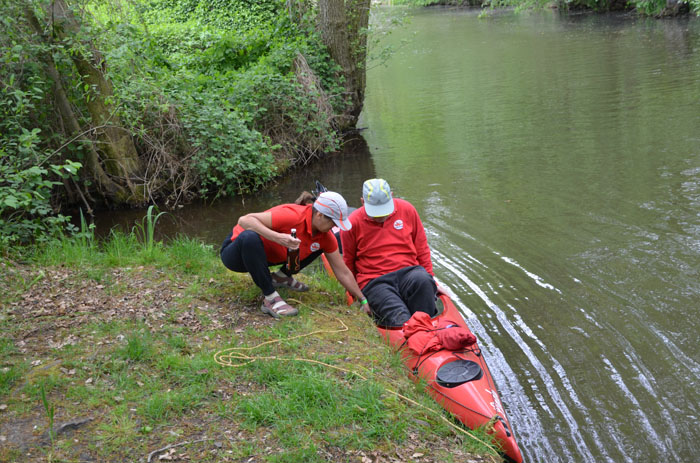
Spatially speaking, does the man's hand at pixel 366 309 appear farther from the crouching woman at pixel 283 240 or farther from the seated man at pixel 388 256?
the crouching woman at pixel 283 240

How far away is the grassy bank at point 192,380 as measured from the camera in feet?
11.5

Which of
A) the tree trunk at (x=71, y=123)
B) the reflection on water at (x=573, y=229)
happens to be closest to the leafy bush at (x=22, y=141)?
the tree trunk at (x=71, y=123)

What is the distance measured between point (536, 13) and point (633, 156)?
87.4ft

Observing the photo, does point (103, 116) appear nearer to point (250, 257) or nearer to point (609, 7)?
point (250, 257)

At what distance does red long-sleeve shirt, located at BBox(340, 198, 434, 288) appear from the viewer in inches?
219

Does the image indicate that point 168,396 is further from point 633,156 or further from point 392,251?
point 633,156

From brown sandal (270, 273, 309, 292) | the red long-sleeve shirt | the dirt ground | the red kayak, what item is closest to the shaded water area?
the red kayak

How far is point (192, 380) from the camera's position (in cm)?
406

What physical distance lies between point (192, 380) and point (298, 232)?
4.77ft

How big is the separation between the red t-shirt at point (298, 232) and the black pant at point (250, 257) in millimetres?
97

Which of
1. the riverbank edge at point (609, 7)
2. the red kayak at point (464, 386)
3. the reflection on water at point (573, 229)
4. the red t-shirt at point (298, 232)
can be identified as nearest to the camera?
the red kayak at point (464, 386)

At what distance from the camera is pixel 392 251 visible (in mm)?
5570

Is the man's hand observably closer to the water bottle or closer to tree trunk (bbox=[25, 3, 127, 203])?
the water bottle

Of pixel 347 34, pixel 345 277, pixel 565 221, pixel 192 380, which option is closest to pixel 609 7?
pixel 347 34
